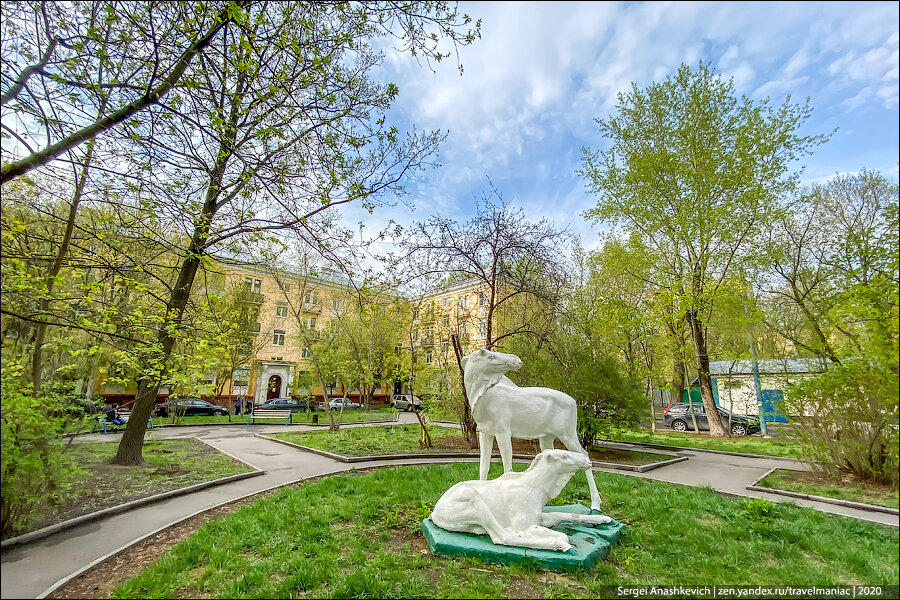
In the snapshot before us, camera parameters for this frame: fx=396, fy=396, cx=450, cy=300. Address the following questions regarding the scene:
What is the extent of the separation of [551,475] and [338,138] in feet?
17.6

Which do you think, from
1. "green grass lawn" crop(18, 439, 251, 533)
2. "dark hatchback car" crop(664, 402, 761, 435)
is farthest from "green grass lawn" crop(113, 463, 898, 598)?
"dark hatchback car" crop(664, 402, 761, 435)

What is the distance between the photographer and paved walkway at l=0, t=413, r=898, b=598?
3869 millimetres

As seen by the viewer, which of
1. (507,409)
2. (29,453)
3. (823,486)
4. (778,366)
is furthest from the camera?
(778,366)

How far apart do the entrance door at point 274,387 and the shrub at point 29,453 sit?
27912 millimetres

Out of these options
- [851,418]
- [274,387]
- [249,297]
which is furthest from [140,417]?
[274,387]

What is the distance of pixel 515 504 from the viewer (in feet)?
13.3

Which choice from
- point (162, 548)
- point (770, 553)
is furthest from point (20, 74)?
point (770, 553)

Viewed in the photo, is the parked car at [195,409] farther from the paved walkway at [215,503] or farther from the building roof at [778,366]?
the building roof at [778,366]

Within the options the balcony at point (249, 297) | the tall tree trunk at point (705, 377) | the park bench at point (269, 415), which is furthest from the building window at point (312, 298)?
the tall tree trunk at point (705, 377)

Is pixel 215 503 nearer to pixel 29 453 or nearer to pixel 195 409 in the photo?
pixel 29 453

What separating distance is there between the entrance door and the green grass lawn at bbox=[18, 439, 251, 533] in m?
19.7

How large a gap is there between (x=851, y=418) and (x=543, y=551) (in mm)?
5236

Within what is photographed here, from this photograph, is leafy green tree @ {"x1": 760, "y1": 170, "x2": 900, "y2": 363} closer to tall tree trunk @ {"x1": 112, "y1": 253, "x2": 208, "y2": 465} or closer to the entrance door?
tall tree trunk @ {"x1": 112, "y1": 253, "x2": 208, "y2": 465}

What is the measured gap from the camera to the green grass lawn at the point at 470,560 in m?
3.38
